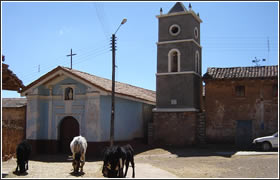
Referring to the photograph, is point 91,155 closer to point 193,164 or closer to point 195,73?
point 193,164

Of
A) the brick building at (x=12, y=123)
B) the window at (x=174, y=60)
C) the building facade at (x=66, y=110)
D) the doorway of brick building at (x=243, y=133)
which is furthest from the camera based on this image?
the window at (x=174, y=60)

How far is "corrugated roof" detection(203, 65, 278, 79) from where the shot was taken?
2370cm

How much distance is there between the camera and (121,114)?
23.2 metres

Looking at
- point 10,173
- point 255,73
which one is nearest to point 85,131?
point 10,173

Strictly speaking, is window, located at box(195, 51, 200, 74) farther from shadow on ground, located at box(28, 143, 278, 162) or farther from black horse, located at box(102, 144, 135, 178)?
black horse, located at box(102, 144, 135, 178)

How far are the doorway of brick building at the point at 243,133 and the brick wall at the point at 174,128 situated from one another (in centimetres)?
314

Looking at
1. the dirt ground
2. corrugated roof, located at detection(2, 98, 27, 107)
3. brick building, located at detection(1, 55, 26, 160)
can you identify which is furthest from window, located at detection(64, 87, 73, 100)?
corrugated roof, located at detection(2, 98, 27, 107)

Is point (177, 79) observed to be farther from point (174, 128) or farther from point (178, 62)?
point (174, 128)

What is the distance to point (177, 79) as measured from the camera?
24656 millimetres

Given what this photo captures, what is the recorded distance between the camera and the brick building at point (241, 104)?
23406mm

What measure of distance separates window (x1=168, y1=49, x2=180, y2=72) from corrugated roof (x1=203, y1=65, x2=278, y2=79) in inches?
84.4

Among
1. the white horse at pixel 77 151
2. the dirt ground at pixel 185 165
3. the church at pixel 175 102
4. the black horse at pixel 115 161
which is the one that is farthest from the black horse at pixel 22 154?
the church at pixel 175 102

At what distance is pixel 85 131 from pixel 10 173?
8.53 meters

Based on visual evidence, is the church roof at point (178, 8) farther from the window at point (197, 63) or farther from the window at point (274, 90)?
the window at point (274, 90)
